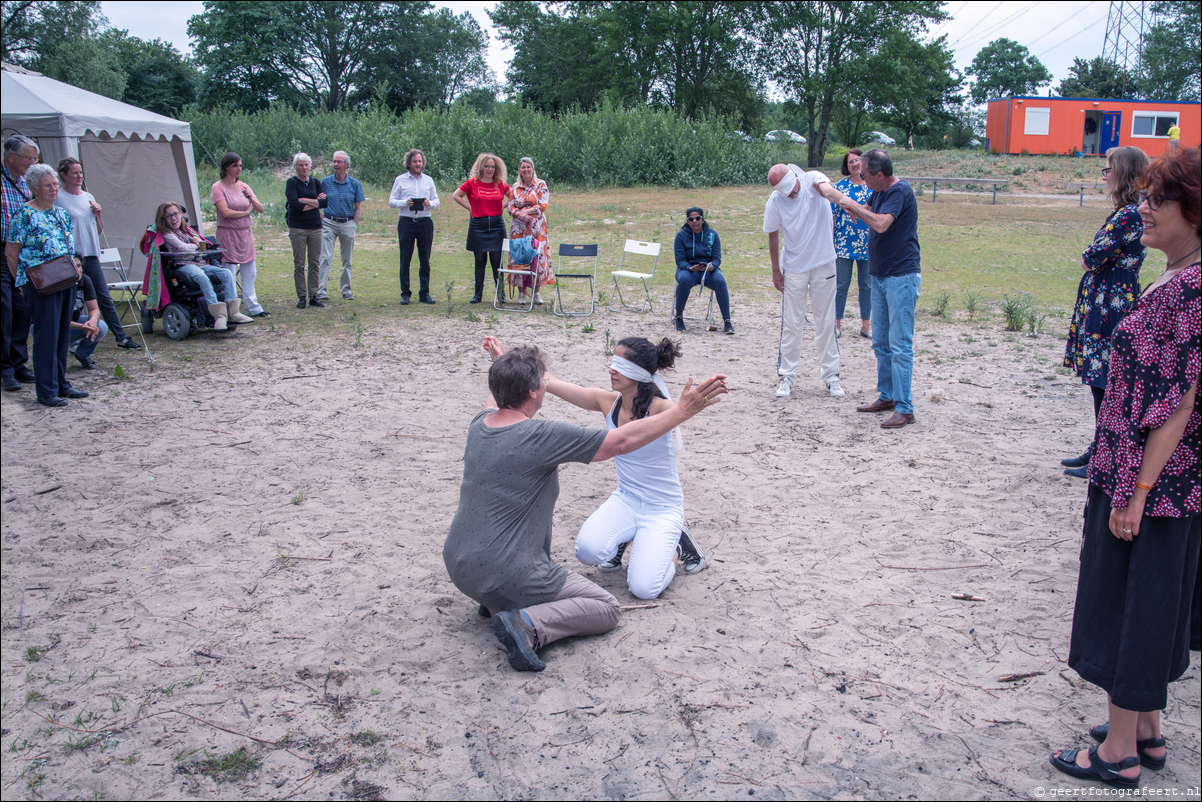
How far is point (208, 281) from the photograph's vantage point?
9086 millimetres

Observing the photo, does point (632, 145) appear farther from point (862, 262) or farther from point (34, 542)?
point (34, 542)

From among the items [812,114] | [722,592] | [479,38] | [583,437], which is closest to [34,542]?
[583,437]

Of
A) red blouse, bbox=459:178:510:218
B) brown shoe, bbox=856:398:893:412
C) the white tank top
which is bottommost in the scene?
brown shoe, bbox=856:398:893:412

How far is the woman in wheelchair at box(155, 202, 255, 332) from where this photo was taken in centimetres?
895

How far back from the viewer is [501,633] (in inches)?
129

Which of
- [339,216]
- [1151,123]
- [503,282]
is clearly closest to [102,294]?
[339,216]

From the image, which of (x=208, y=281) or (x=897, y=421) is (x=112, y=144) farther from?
(x=897, y=421)

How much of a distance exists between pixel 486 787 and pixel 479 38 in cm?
6636

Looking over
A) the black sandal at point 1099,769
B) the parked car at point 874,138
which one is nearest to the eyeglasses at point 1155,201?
the black sandal at point 1099,769

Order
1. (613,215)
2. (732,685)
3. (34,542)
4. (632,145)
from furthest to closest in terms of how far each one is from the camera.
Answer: (632,145) → (613,215) → (34,542) → (732,685)

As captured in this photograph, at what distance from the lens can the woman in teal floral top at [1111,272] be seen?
15.8 feet

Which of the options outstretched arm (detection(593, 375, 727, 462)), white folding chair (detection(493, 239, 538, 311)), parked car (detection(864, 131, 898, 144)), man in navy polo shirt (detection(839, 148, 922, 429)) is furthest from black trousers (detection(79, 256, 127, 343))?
parked car (detection(864, 131, 898, 144))

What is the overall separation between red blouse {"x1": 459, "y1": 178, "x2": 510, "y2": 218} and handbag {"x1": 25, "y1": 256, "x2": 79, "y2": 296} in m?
5.10

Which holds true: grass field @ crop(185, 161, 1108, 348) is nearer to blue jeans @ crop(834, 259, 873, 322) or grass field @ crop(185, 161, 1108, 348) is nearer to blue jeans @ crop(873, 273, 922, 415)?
blue jeans @ crop(834, 259, 873, 322)
